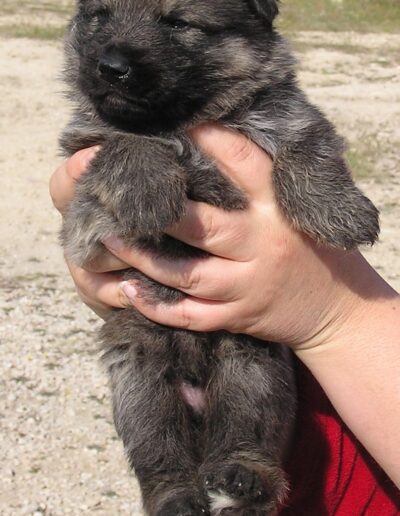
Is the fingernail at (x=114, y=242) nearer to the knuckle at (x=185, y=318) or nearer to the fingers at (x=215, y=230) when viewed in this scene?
the fingers at (x=215, y=230)

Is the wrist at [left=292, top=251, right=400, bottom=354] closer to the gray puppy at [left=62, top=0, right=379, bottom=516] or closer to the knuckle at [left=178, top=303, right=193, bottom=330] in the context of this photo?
the gray puppy at [left=62, top=0, right=379, bottom=516]

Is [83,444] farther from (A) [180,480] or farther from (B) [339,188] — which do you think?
(B) [339,188]

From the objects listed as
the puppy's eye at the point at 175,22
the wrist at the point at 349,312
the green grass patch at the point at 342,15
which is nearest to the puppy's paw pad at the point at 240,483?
the wrist at the point at 349,312

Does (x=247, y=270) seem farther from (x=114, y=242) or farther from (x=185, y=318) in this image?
(x=114, y=242)

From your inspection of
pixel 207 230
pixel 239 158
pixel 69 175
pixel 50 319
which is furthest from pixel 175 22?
pixel 50 319

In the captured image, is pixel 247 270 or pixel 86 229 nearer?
pixel 247 270

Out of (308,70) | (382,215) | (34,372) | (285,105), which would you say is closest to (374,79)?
(308,70)
